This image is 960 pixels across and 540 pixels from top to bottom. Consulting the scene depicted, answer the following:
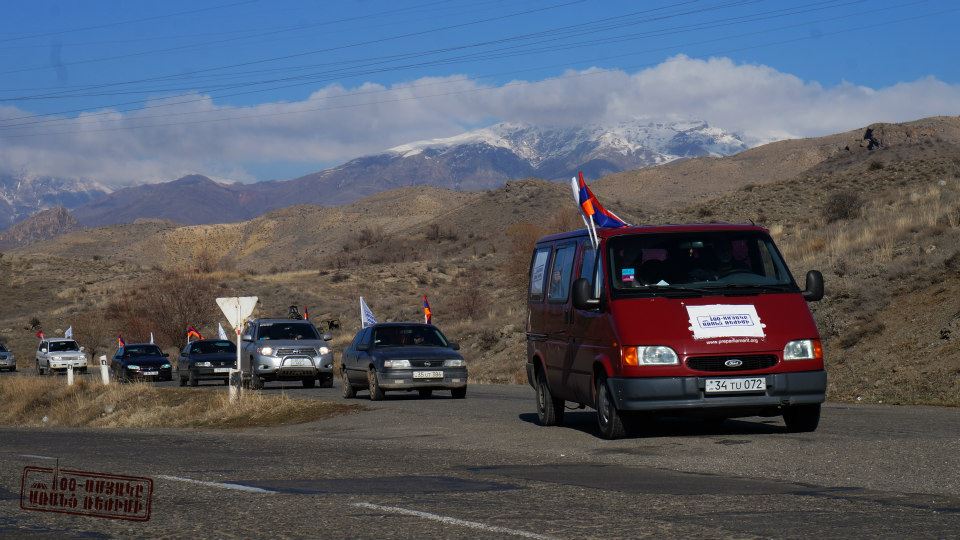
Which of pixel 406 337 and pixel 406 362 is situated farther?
pixel 406 337

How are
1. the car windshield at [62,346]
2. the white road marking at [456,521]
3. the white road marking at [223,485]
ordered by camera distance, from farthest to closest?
the car windshield at [62,346] → the white road marking at [223,485] → the white road marking at [456,521]

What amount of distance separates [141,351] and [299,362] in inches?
513

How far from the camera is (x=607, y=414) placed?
1364cm

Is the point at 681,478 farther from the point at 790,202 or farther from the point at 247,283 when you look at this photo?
the point at 247,283

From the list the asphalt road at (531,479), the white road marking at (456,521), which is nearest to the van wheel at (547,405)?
the asphalt road at (531,479)

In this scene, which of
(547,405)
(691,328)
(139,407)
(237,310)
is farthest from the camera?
(139,407)

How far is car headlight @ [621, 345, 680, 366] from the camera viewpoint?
1291cm

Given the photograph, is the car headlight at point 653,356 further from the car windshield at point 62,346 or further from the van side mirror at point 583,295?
the car windshield at point 62,346

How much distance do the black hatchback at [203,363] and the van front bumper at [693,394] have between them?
73.4 feet

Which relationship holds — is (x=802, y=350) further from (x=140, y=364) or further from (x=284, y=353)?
(x=140, y=364)

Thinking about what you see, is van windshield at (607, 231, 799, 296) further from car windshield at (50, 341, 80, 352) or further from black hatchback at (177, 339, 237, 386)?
car windshield at (50, 341, 80, 352)

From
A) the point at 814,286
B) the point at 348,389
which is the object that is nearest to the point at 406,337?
the point at 348,389

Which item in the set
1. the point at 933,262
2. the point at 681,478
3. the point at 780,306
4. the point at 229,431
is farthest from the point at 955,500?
the point at 933,262

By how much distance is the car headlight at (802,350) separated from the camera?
13.1 m
